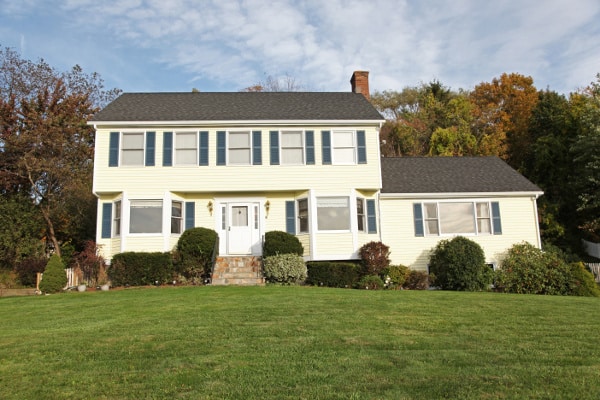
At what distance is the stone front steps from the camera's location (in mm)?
16691

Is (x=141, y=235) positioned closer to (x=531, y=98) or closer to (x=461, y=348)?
(x=461, y=348)

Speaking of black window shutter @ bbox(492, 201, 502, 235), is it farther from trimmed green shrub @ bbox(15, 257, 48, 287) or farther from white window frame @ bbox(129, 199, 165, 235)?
trimmed green shrub @ bbox(15, 257, 48, 287)

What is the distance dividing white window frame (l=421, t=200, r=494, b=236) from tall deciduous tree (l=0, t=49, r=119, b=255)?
16.7 metres

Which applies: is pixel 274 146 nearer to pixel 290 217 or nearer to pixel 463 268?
pixel 290 217

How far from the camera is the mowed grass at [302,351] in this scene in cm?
494

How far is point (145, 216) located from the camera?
18.0m

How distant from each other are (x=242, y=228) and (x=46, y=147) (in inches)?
512

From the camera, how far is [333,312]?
9.39m

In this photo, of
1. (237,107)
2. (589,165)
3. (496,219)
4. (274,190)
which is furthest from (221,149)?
(589,165)

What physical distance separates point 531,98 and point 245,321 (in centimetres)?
3617

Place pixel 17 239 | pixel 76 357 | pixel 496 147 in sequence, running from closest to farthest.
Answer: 1. pixel 76 357
2. pixel 17 239
3. pixel 496 147

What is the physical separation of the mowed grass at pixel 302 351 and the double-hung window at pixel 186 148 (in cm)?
862

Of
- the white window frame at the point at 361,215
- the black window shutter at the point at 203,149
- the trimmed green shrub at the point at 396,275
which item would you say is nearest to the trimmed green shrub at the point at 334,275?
the trimmed green shrub at the point at 396,275

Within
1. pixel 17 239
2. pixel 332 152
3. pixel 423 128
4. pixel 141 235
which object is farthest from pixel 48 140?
pixel 423 128
